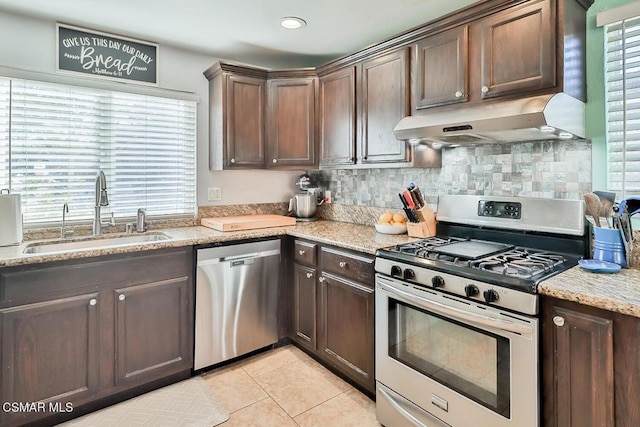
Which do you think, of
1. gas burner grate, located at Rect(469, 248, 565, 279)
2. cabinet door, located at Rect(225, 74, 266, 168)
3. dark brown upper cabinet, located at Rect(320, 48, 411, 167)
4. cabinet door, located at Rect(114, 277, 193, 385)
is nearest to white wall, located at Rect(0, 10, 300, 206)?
cabinet door, located at Rect(225, 74, 266, 168)

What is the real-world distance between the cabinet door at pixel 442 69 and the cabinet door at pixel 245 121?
52.2 inches

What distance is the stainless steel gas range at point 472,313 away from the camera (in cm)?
139

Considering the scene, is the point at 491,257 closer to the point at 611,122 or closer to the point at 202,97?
the point at 611,122

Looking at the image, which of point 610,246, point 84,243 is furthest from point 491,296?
point 84,243

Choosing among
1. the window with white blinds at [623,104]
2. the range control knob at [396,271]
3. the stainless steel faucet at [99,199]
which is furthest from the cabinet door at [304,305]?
the window with white blinds at [623,104]

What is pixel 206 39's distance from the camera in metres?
2.63

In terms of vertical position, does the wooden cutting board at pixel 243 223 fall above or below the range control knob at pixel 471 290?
above

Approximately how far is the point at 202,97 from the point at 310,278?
1733 millimetres

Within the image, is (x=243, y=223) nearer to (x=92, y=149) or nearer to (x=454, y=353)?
(x=92, y=149)

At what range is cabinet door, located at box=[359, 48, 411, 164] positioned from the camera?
2.28 meters

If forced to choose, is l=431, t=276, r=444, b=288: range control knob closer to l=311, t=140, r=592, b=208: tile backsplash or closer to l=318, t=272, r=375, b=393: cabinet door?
l=318, t=272, r=375, b=393: cabinet door

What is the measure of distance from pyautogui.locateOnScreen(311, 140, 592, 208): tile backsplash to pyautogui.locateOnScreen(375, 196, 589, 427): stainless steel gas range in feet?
0.36

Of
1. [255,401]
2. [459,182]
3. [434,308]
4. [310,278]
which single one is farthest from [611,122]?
[255,401]

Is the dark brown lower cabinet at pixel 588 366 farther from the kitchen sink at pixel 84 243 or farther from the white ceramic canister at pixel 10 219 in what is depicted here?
the white ceramic canister at pixel 10 219
